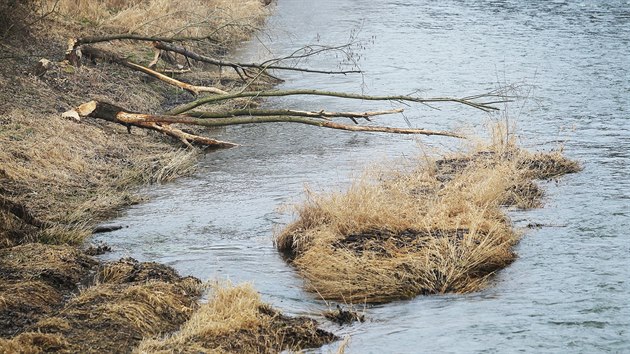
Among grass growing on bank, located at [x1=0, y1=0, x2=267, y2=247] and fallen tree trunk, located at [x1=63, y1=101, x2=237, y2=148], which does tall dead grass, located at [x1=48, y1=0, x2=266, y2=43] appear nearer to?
grass growing on bank, located at [x1=0, y1=0, x2=267, y2=247]

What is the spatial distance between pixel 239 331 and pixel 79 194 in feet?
17.8

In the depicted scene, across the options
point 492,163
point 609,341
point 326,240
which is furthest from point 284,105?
point 609,341

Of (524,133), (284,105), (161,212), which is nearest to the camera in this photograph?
(161,212)

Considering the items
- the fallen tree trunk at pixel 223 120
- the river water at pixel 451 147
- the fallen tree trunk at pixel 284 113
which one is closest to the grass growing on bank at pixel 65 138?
the fallen tree trunk at pixel 223 120

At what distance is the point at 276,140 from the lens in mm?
17062

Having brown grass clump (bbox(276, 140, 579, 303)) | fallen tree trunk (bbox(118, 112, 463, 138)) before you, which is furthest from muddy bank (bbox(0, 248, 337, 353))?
fallen tree trunk (bbox(118, 112, 463, 138))

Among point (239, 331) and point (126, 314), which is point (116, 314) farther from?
point (239, 331)

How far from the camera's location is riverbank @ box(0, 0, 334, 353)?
7859 mm

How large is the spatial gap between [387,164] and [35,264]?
21.0 ft

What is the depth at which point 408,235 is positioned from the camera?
33.6 feet

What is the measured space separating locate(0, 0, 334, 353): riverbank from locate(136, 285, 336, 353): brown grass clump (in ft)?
0.06

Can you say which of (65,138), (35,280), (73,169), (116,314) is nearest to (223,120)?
(65,138)

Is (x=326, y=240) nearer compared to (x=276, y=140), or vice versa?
(x=326, y=240)

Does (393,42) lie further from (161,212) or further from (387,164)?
(161,212)
